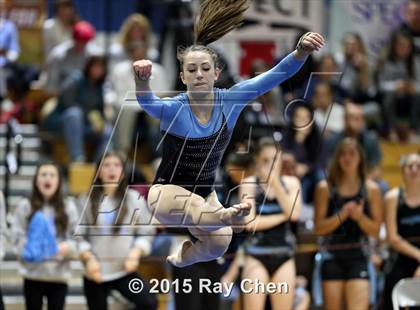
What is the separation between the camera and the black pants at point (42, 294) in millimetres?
8484

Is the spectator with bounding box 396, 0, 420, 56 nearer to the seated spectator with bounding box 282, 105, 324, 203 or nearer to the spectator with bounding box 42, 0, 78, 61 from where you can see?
the seated spectator with bounding box 282, 105, 324, 203

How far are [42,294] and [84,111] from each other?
7.93ft

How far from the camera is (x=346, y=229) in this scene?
8711 millimetres

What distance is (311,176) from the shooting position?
1001 centimetres

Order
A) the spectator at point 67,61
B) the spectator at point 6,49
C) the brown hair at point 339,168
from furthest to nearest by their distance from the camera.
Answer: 1. the spectator at point 6,49
2. the spectator at point 67,61
3. the brown hair at point 339,168

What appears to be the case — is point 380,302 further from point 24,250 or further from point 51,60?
point 51,60

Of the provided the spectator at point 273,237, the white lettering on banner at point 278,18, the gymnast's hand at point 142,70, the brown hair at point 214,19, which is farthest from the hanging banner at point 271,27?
the gymnast's hand at point 142,70

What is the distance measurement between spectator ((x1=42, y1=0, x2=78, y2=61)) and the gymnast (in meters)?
5.02

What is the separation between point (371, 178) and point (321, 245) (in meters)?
1.03

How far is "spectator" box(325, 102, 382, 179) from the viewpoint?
1025 centimetres

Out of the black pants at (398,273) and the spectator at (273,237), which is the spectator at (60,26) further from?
the black pants at (398,273)

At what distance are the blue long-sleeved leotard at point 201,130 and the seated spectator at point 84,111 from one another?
12.9ft

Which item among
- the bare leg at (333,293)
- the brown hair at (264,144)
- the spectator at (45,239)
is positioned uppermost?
the brown hair at (264,144)

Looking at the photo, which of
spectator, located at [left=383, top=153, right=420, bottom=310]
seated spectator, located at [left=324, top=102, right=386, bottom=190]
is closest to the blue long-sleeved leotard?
spectator, located at [left=383, top=153, right=420, bottom=310]
